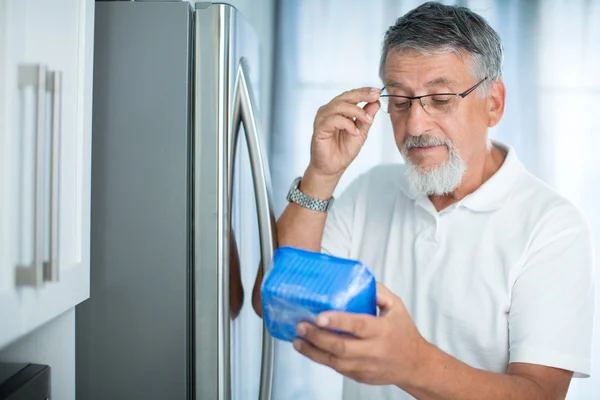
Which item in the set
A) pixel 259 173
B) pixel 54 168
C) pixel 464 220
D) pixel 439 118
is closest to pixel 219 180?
pixel 259 173

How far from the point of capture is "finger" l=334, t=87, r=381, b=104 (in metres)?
1.15

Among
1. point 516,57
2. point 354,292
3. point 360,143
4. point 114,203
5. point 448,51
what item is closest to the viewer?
point 354,292

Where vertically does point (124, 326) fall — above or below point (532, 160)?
below

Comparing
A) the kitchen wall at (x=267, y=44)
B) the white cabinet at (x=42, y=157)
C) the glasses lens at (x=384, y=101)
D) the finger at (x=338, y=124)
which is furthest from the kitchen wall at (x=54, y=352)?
the kitchen wall at (x=267, y=44)

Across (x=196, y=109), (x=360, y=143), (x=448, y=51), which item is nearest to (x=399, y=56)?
(x=448, y=51)

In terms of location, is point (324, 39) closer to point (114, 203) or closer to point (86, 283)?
point (114, 203)

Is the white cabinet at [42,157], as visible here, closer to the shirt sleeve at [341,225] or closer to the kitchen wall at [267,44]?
the shirt sleeve at [341,225]

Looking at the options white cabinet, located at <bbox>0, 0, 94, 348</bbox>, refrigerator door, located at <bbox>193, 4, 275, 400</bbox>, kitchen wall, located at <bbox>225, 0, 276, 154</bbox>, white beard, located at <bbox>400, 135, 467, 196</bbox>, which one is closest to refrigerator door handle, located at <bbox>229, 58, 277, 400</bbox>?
refrigerator door, located at <bbox>193, 4, 275, 400</bbox>

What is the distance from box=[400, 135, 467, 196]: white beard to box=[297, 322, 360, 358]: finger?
64 centimetres

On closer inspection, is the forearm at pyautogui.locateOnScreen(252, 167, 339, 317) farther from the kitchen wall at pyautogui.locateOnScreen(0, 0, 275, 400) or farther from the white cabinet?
the white cabinet

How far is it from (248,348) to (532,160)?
1.62 metres

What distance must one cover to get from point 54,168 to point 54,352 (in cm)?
42

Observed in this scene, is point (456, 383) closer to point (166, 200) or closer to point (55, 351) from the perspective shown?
point (166, 200)

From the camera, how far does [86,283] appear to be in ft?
2.89
